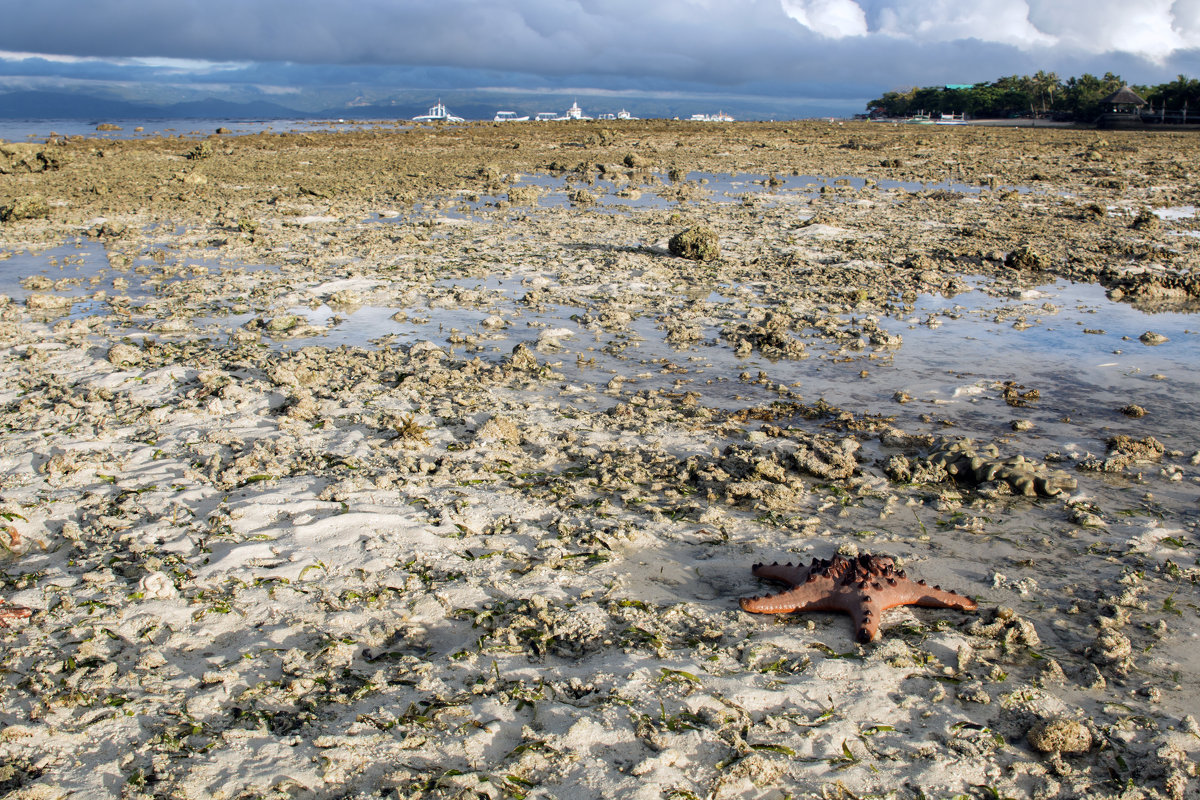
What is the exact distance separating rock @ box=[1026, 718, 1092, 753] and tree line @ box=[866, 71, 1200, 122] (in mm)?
59216

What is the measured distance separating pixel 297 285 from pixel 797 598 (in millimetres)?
9561

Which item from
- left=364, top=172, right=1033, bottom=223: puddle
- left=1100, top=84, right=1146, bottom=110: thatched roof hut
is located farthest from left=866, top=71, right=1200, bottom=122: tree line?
left=364, top=172, right=1033, bottom=223: puddle

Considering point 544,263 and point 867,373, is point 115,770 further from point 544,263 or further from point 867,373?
point 544,263

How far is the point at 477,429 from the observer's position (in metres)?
6.65

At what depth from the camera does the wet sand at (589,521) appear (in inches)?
131

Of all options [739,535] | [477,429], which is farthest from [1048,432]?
[477,429]

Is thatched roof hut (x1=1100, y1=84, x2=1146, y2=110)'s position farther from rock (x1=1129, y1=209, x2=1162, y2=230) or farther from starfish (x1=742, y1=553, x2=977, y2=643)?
starfish (x1=742, y1=553, x2=977, y2=643)

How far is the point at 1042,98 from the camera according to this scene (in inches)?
2657

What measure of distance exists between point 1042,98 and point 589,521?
7910 cm

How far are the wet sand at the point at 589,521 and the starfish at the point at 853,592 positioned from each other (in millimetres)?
120

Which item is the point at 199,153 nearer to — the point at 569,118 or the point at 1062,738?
the point at 1062,738

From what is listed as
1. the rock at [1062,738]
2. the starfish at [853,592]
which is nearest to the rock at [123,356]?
the starfish at [853,592]

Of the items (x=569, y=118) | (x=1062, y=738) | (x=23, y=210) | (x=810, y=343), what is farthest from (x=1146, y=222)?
(x=569, y=118)

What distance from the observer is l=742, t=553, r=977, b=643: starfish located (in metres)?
4.16
